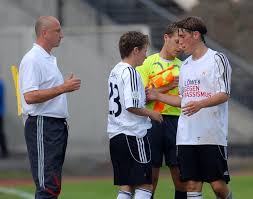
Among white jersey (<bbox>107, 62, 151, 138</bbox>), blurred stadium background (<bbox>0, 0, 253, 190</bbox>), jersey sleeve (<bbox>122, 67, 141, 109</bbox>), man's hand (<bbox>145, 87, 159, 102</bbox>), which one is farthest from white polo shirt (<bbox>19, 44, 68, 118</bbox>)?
blurred stadium background (<bbox>0, 0, 253, 190</bbox>)

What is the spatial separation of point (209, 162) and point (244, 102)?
12.6m

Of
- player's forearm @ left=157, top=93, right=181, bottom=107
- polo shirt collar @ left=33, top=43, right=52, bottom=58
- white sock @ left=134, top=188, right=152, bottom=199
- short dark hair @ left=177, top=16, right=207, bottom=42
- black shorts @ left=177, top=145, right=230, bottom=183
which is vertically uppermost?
short dark hair @ left=177, top=16, right=207, bottom=42

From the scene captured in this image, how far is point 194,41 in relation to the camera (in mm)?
10117

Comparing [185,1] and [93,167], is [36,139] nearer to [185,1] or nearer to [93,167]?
[93,167]

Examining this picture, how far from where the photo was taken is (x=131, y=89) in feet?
32.2

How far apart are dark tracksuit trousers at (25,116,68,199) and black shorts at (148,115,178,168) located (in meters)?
1.63

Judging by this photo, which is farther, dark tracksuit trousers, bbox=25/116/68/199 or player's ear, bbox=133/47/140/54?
player's ear, bbox=133/47/140/54

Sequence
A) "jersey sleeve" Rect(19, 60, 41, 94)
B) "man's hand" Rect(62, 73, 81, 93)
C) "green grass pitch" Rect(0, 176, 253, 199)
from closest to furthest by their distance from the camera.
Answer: "man's hand" Rect(62, 73, 81, 93)
"jersey sleeve" Rect(19, 60, 41, 94)
"green grass pitch" Rect(0, 176, 253, 199)

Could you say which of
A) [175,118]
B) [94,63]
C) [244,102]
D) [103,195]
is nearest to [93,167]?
[94,63]

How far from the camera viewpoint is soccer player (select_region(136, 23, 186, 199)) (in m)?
11.1

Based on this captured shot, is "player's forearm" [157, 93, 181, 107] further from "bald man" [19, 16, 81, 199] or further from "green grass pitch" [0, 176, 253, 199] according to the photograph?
"green grass pitch" [0, 176, 253, 199]

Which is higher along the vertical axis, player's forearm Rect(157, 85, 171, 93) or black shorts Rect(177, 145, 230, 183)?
player's forearm Rect(157, 85, 171, 93)

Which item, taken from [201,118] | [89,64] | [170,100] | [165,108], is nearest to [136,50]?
[170,100]

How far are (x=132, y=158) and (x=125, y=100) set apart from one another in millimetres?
630
